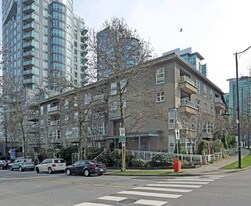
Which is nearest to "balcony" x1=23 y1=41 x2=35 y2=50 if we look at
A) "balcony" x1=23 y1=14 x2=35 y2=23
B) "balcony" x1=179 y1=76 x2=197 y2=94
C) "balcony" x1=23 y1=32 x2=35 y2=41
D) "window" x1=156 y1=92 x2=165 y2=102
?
"balcony" x1=23 y1=32 x2=35 y2=41

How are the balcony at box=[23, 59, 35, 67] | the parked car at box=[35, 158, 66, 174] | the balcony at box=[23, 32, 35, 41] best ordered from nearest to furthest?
1. the parked car at box=[35, 158, 66, 174]
2. the balcony at box=[23, 59, 35, 67]
3. the balcony at box=[23, 32, 35, 41]

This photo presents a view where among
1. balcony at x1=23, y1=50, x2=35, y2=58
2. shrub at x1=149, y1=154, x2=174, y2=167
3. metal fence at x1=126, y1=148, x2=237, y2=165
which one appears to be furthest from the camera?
balcony at x1=23, y1=50, x2=35, y2=58

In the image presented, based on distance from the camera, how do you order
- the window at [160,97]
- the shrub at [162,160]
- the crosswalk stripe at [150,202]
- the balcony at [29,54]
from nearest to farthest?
the crosswalk stripe at [150,202]
the shrub at [162,160]
the window at [160,97]
the balcony at [29,54]

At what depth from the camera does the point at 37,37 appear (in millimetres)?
96438

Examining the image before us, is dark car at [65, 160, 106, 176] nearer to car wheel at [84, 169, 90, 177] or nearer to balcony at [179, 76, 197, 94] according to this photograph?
car wheel at [84, 169, 90, 177]

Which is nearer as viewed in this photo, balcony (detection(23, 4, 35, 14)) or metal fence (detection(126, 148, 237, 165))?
metal fence (detection(126, 148, 237, 165))

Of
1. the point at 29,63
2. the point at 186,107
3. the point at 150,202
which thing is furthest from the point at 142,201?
the point at 29,63

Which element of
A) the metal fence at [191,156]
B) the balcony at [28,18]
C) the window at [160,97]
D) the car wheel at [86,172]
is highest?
the balcony at [28,18]

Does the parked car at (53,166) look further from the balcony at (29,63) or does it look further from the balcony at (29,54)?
the balcony at (29,54)

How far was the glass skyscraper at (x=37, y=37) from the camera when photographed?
9431 cm

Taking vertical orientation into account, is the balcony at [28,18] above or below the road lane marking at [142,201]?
above

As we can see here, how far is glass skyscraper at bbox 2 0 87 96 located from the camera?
94312 mm

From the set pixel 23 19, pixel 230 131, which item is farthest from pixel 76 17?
pixel 230 131

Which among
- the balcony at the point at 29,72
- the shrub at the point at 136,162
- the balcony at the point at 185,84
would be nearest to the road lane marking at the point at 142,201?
the shrub at the point at 136,162
